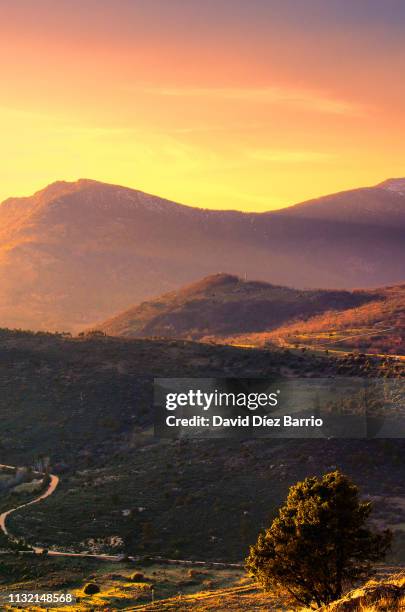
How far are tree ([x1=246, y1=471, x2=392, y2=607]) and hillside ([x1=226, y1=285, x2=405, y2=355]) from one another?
264 feet

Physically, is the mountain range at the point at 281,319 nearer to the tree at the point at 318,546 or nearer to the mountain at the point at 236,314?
the mountain at the point at 236,314

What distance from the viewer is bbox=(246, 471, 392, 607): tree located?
29453 millimetres

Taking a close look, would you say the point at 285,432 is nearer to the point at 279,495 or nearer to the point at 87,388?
the point at 279,495

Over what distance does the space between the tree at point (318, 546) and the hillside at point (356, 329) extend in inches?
3167

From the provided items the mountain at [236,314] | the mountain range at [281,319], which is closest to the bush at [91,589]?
the mountain range at [281,319]

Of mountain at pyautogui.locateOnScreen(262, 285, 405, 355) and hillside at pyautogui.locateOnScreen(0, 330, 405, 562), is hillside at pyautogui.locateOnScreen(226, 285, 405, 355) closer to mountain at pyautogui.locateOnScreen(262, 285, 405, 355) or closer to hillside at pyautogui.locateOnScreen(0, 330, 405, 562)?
mountain at pyautogui.locateOnScreen(262, 285, 405, 355)

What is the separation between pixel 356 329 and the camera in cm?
13400

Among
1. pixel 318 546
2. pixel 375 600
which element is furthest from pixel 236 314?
pixel 375 600

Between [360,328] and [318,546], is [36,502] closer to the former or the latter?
[318,546]

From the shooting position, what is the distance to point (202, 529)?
50125 millimetres

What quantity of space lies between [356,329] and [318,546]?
10683 centimetres

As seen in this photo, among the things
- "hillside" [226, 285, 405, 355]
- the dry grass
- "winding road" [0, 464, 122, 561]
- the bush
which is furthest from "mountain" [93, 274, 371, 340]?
the dry grass

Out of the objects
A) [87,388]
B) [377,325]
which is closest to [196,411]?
[87,388]

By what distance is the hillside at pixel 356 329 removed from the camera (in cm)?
11600
